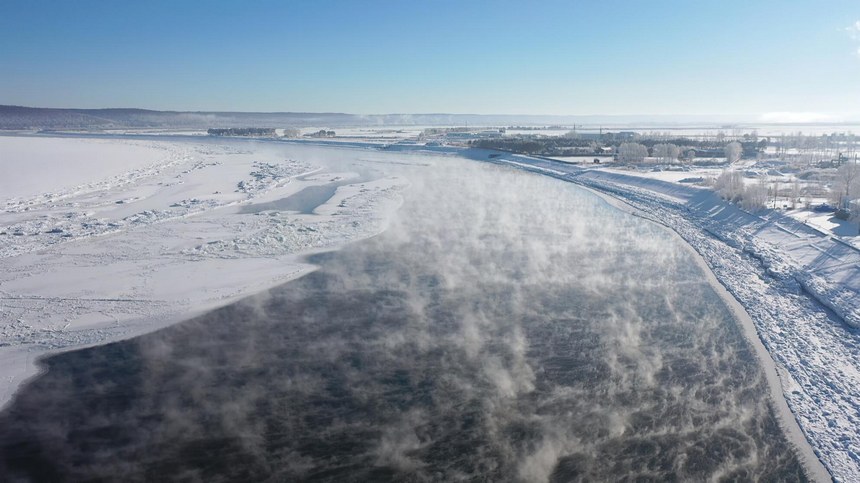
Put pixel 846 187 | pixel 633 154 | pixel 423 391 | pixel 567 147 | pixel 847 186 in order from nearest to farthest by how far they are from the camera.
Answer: pixel 423 391 < pixel 847 186 < pixel 846 187 < pixel 633 154 < pixel 567 147

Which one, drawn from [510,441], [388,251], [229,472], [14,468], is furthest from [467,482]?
[388,251]

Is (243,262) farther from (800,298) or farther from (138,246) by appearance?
(800,298)

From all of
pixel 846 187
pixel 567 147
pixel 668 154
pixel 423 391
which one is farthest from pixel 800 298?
pixel 567 147

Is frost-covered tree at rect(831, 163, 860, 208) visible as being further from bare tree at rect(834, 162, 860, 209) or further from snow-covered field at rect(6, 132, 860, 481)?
snow-covered field at rect(6, 132, 860, 481)

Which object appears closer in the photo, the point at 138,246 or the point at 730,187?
the point at 138,246

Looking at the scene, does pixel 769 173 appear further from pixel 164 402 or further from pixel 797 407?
pixel 164 402

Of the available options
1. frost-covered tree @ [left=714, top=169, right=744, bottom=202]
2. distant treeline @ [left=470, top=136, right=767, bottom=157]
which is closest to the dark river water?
frost-covered tree @ [left=714, top=169, right=744, bottom=202]

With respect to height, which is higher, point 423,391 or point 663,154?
point 663,154
